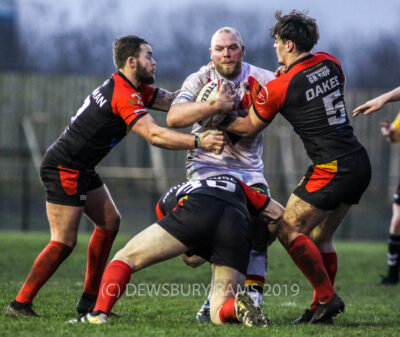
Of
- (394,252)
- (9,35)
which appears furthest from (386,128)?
(9,35)

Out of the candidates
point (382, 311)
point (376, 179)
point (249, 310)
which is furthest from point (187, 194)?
point (376, 179)

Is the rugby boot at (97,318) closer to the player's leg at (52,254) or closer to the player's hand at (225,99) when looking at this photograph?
the player's leg at (52,254)

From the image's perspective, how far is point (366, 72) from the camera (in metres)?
26.5

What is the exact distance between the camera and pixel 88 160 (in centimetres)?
605

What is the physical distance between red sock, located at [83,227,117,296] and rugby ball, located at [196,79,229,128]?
4.43 ft

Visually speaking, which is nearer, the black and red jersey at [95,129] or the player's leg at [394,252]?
the black and red jersey at [95,129]

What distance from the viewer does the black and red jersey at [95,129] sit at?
587 cm

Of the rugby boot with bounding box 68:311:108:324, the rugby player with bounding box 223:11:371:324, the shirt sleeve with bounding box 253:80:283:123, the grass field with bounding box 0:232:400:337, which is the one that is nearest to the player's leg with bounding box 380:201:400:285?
the grass field with bounding box 0:232:400:337

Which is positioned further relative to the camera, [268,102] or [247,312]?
[268,102]

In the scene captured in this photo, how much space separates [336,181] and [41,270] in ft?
7.97

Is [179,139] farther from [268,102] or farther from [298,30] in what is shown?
[298,30]

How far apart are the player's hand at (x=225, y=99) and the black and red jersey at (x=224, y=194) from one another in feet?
1.75

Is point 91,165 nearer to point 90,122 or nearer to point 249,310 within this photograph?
point 90,122

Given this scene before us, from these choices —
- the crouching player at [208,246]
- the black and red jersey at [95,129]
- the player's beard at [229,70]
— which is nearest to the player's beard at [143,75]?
the black and red jersey at [95,129]
